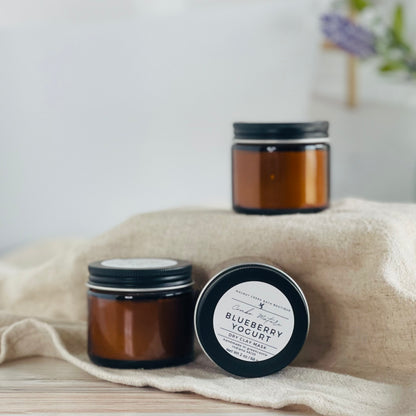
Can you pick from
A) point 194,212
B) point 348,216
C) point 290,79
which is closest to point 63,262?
point 194,212

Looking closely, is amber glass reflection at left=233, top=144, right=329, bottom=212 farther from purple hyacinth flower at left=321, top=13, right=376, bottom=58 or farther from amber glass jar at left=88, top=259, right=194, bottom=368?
purple hyacinth flower at left=321, top=13, right=376, bottom=58

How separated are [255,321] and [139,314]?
0.12 meters

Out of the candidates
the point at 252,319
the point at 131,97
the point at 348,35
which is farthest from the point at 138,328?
the point at 348,35

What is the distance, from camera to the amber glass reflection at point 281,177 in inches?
37.3

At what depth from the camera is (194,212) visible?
3.32 ft

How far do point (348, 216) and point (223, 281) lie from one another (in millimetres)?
177

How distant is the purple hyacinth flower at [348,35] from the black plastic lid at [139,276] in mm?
931

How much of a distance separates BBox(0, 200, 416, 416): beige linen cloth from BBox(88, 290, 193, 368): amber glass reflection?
0.05 feet

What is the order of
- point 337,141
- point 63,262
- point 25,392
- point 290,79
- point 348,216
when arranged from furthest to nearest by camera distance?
point 337,141 < point 290,79 < point 63,262 < point 348,216 < point 25,392

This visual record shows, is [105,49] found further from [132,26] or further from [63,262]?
[63,262]

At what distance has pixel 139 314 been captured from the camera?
33.8 inches

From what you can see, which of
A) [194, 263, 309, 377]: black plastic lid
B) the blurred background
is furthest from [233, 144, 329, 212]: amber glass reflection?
the blurred background

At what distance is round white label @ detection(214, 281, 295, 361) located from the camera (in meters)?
0.86

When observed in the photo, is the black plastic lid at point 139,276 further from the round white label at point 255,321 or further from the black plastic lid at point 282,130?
the black plastic lid at point 282,130
